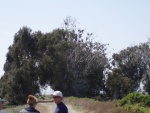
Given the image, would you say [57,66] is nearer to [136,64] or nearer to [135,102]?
[136,64]

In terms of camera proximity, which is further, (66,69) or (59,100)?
(66,69)

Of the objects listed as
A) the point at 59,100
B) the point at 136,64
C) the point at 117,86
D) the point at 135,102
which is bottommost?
the point at 59,100

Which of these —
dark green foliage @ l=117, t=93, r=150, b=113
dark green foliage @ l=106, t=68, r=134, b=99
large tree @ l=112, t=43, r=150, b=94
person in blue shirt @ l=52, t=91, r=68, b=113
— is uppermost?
large tree @ l=112, t=43, r=150, b=94

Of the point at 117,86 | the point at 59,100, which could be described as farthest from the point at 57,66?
the point at 59,100

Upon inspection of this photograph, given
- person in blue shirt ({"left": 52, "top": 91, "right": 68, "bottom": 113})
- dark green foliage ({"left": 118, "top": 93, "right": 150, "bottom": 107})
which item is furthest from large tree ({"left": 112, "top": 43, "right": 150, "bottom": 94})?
person in blue shirt ({"left": 52, "top": 91, "right": 68, "bottom": 113})

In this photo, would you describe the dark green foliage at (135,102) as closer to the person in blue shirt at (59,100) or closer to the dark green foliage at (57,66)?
the person in blue shirt at (59,100)

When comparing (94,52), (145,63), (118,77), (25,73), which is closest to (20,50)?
(25,73)

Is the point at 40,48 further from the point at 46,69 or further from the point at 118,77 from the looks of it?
the point at 118,77

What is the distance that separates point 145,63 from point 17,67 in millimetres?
23574

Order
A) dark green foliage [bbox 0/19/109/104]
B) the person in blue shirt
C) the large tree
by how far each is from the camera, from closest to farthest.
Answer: the person in blue shirt → dark green foliage [bbox 0/19/109/104] → the large tree

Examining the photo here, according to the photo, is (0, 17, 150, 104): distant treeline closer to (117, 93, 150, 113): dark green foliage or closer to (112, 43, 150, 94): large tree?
(112, 43, 150, 94): large tree

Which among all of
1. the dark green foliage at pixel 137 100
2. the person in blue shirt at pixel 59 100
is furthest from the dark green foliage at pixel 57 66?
the person in blue shirt at pixel 59 100

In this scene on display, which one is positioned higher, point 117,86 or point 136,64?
point 136,64

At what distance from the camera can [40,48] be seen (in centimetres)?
6619
